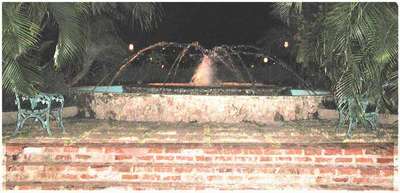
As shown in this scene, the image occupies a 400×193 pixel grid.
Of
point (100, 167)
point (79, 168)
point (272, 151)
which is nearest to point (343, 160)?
point (272, 151)

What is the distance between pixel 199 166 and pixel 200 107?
7.30 ft

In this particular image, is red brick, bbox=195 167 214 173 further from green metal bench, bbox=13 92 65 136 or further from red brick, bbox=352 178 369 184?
green metal bench, bbox=13 92 65 136

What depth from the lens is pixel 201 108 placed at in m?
6.77

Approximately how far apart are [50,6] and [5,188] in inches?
101

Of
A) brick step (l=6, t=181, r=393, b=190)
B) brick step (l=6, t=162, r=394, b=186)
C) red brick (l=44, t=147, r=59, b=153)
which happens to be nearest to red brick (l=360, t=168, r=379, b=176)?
brick step (l=6, t=162, r=394, b=186)

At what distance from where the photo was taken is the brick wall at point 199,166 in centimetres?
455

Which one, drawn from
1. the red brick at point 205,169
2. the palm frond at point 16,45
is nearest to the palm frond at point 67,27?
the palm frond at point 16,45

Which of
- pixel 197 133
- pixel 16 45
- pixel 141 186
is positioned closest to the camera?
pixel 141 186

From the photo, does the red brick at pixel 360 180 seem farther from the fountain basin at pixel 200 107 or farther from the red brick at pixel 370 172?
the fountain basin at pixel 200 107

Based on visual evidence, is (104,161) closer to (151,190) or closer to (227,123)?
(151,190)

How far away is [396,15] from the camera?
5047 millimetres

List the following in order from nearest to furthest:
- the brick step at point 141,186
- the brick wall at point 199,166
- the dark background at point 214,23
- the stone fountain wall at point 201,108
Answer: the brick step at point 141,186 < the brick wall at point 199,166 < the stone fountain wall at point 201,108 < the dark background at point 214,23

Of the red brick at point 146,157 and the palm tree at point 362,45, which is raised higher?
the palm tree at point 362,45

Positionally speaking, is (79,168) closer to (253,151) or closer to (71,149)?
(71,149)
